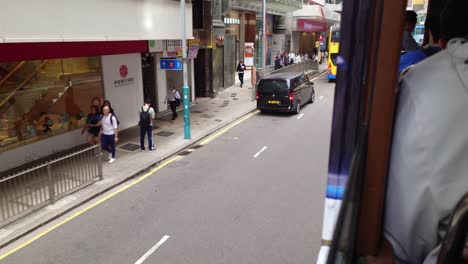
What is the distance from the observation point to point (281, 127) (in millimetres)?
16141

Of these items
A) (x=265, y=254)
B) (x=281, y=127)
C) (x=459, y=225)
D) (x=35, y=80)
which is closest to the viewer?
(x=459, y=225)

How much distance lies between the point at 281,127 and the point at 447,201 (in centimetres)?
1494

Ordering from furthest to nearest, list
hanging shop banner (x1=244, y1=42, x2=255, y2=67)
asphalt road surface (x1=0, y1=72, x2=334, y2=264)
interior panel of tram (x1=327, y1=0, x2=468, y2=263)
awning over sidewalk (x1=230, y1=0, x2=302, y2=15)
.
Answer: hanging shop banner (x1=244, y1=42, x2=255, y2=67)
awning over sidewalk (x1=230, y1=0, x2=302, y2=15)
asphalt road surface (x1=0, y1=72, x2=334, y2=264)
interior panel of tram (x1=327, y1=0, x2=468, y2=263)

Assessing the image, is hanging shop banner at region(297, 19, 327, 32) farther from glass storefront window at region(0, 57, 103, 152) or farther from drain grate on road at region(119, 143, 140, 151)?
drain grate on road at region(119, 143, 140, 151)

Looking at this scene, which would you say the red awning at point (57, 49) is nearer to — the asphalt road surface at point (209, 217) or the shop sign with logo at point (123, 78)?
the shop sign with logo at point (123, 78)

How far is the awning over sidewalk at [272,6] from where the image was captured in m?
27.0

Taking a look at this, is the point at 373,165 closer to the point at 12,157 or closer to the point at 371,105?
the point at 371,105

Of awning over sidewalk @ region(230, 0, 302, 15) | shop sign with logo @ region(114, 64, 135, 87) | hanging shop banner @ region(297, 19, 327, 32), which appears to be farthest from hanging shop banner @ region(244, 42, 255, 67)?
shop sign with logo @ region(114, 64, 135, 87)

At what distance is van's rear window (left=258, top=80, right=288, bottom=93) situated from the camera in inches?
699

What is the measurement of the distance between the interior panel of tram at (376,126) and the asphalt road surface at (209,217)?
5.12 metres

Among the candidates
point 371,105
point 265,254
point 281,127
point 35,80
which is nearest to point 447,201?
point 371,105

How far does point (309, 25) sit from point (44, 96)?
3326cm

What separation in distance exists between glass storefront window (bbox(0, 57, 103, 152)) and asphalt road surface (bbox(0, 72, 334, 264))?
3880 mm

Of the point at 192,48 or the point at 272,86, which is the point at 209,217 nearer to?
the point at 272,86
